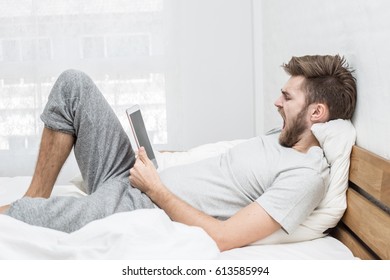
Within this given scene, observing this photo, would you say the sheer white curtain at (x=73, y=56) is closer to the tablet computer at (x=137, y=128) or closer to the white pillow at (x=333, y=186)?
the tablet computer at (x=137, y=128)

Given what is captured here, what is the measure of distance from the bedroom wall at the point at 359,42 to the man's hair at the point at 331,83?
0.03 metres

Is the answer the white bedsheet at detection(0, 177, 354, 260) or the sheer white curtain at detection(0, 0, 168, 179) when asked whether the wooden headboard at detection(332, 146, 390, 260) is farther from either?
the sheer white curtain at detection(0, 0, 168, 179)

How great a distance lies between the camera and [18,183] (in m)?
2.02

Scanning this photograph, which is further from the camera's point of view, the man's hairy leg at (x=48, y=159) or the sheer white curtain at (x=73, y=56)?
the sheer white curtain at (x=73, y=56)

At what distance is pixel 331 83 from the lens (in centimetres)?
154

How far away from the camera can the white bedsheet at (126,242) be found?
3.66ft

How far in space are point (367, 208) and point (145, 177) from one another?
598 millimetres

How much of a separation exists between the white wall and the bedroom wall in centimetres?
64

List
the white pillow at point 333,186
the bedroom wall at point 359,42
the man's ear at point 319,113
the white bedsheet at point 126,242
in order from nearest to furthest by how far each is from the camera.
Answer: the white bedsheet at point 126,242 → the bedroom wall at point 359,42 → the white pillow at point 333,186 → the man's ear at point 319,113

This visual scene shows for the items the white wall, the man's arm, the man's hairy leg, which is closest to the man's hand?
the man's arm

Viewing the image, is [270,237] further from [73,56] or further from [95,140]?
[73,56]

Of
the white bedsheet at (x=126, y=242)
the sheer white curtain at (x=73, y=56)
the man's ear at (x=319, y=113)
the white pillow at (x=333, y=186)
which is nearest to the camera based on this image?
the white bedsheet at (x=126, y=242)

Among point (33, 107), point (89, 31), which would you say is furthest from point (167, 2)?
point (33, 107)

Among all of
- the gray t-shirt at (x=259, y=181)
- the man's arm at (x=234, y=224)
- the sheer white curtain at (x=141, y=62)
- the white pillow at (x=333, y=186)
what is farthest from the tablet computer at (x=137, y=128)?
the sheer white curtain at (x=141, y=62)
